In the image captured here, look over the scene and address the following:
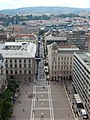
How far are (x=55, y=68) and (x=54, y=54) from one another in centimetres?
674

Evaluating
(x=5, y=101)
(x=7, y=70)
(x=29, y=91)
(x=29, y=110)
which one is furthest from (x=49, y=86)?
(x=5, y=101)

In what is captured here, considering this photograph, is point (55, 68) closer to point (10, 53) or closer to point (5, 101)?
point (10, 53)

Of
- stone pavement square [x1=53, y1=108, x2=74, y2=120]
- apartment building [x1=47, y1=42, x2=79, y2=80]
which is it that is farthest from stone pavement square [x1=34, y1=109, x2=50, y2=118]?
apartment building [x1=47, y1=42, x2=79, y2=80]

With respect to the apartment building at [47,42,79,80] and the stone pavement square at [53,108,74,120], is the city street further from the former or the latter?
the apartment building at [47,42,79,80]

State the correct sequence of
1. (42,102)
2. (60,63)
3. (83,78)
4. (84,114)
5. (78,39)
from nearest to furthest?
(84,114) → (83,78) → (42,102) → (60,63) → (78,39)

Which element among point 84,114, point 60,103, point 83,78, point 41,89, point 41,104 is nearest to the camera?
point 84,114

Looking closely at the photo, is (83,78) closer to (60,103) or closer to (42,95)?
(60,103)

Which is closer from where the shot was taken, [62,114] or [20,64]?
[62,114]

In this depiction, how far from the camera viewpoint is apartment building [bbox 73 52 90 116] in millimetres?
86562

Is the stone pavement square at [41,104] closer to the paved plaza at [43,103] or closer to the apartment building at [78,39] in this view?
the paved plaza at [43,103]

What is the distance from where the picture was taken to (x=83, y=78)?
93.4m

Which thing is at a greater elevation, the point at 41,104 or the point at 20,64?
the point at 20,64

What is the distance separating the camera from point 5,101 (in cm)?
8062

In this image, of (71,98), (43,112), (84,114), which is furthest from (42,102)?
(84,114)
